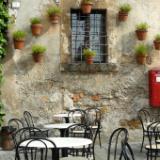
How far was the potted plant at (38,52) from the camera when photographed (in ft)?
33.4

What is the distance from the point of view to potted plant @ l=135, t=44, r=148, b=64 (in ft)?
34.3

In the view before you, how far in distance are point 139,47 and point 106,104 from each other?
136 centimetres

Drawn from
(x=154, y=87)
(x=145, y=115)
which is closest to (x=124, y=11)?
(x=154, y=87)

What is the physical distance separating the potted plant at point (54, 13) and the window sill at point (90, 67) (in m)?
0.93

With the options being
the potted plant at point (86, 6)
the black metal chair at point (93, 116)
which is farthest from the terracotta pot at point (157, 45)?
the black metal chair at point (93, 116)

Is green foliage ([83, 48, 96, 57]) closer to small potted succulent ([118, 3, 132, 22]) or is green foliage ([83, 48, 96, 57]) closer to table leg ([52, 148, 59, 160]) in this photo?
small potted succulent ([118, 3, 132, 22])

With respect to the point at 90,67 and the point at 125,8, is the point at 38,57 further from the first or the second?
the point at 125,8

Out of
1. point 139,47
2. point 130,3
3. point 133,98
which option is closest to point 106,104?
point 133,98

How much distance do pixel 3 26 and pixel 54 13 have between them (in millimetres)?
1051

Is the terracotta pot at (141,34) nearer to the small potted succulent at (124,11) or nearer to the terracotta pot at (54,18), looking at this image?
the small potted succulent at (124,11)

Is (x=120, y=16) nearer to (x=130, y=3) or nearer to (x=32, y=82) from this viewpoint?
(x=130, y=3)

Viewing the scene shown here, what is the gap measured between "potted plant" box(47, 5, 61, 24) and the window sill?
3.06ft

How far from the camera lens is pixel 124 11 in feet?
34.4

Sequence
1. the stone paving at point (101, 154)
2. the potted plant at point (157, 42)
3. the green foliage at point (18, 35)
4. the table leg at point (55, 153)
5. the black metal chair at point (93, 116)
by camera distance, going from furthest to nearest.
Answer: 1. the potted plant at point (157, 42)
2. the green foliage at point (18, 35)
3. the black metal chair at point (93, 116)
4. the stone paving at point (101, 154)
5. the table leg at point (55, 153)
